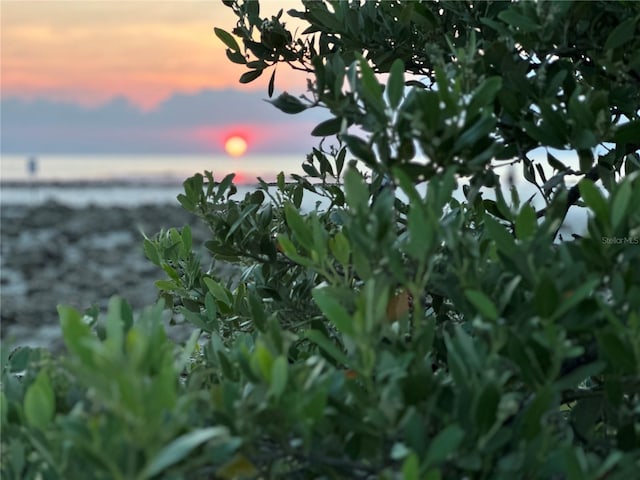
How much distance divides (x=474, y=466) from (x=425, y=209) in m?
0.33

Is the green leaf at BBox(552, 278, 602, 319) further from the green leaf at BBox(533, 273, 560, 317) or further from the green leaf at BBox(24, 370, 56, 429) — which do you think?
the green leaf at BBox(24, 370, 56, 429)

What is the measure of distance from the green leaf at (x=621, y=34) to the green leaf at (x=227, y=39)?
0.92m

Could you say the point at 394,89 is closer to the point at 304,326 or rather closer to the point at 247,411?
the point at 247,411

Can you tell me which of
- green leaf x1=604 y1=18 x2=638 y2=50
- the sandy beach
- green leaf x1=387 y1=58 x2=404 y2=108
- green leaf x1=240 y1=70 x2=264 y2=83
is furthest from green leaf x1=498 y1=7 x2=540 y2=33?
the sandy beach

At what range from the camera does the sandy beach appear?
8766 mm

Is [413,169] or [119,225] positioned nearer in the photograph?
[413,169]

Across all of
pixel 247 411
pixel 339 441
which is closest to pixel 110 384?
pixel 247 411

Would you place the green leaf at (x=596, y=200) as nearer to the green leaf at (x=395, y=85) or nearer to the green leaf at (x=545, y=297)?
the green leaf at (x=545, y=297)

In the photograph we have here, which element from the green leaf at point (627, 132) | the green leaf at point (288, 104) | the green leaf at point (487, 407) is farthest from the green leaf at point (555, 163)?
the green leaf at point (487, 407)

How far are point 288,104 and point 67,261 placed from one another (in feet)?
32.9

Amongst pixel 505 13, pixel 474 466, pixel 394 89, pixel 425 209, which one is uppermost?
pixel 505 13

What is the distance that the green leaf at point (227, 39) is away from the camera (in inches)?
80.7

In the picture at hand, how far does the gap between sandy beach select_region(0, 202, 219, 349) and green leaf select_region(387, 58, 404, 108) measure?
683cm

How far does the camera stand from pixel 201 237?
12.0 meters
